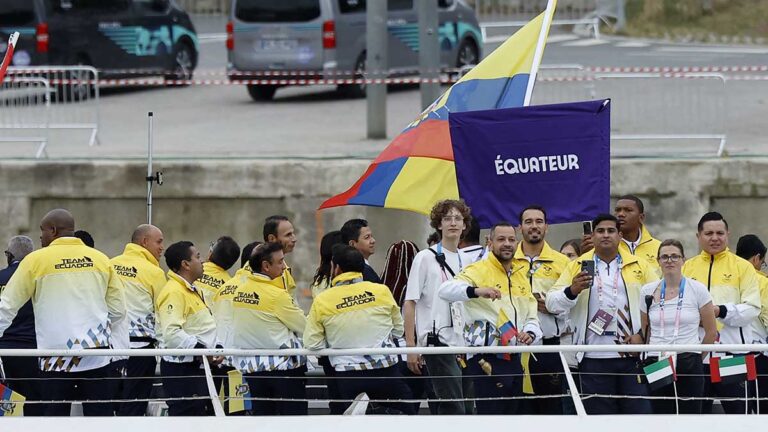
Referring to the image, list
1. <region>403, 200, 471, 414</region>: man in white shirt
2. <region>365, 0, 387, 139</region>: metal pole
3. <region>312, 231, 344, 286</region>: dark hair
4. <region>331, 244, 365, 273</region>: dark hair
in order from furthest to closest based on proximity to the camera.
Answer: <region>365, 0, 387, 139</region>: metal pole < <region>312, 231, 344, 286</region>: dark hair < <region>403, 200, 471, 414</region>: man in white shirt < <region>331, 244, 365, 273</region>: dark hair

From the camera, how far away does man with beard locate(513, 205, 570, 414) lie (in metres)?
9.73

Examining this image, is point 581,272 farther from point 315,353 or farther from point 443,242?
point 315,353

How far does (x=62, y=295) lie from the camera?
9.58m

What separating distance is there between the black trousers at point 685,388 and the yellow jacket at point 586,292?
380 millimetres

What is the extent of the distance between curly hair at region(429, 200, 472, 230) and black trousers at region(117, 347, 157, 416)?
2.28 meters

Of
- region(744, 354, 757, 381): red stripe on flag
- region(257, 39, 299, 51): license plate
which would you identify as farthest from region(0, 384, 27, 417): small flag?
region(257, 39, 299, 51): license plate

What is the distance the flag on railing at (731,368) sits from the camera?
9.47m

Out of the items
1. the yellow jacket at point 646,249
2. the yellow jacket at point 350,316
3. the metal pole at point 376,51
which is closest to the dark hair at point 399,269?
the yellow jacket at point 350,316

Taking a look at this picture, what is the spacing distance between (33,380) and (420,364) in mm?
2683

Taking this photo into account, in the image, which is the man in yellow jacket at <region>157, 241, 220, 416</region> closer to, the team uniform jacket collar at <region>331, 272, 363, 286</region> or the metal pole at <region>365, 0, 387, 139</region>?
the team uniform jacket collar at <region>331, 272, 363, 286</region>

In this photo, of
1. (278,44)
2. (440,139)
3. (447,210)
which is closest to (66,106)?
(278,44)

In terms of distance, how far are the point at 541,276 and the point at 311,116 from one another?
11.6 meters

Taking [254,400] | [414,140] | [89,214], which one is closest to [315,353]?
[254,400]

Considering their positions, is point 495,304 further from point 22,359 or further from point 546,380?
point 22,359
